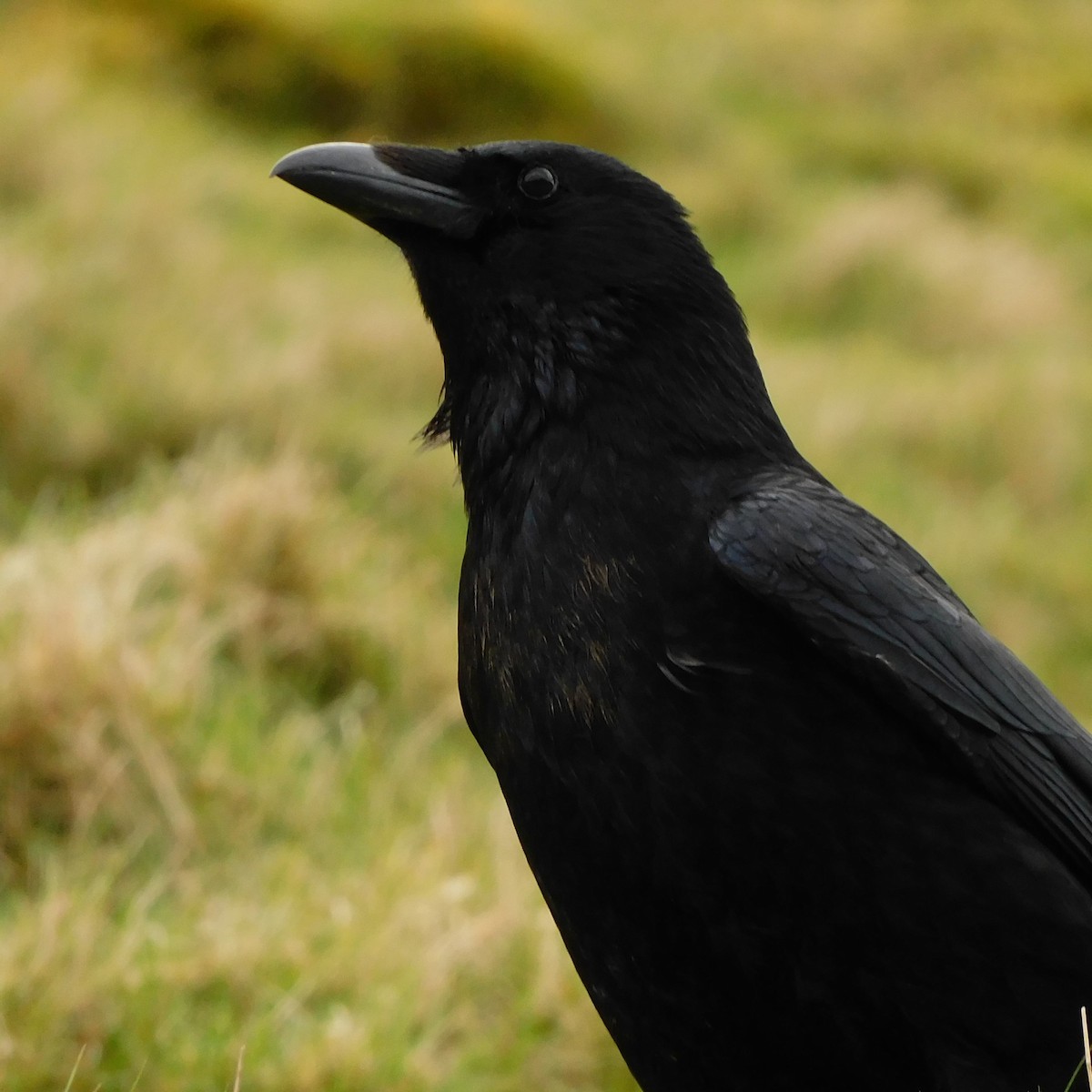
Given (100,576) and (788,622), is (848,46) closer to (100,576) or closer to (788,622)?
(100,576)

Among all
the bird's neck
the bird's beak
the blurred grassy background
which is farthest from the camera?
the blurred grassy background

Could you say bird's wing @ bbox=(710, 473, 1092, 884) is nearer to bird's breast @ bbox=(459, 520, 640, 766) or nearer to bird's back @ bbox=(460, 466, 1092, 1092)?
bird's back @ bbox=(460, 466, 1092, 1092)

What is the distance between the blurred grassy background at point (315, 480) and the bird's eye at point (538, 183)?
1486mm

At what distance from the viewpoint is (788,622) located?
2484 millimetres

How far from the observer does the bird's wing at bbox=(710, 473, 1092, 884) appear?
248 cm

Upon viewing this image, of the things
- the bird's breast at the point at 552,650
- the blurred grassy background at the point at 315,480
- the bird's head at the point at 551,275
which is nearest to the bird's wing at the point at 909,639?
the bird's breast at the point at 552,650

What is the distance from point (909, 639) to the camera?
256cm

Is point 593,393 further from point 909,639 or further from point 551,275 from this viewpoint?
point 909,639

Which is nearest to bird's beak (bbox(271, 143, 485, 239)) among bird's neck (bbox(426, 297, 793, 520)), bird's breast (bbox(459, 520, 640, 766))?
bird's neck (bbox(426, 297, 793, 520))

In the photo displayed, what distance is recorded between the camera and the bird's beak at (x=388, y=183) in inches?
116

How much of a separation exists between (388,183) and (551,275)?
330 mm

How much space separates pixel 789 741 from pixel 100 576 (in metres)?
2.49

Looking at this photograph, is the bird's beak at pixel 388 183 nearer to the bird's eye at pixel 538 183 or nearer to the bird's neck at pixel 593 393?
the bird's eye at pixel 538 183

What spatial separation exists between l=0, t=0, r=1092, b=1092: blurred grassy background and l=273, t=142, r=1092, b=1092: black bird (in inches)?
36.0
